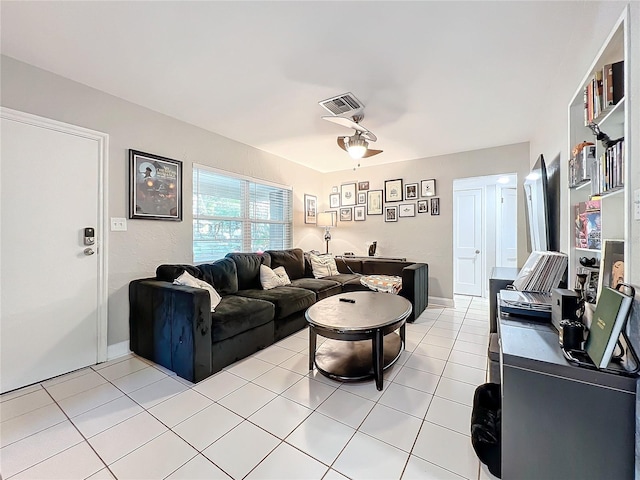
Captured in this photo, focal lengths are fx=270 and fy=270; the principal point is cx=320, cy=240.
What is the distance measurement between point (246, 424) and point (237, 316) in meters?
0.93

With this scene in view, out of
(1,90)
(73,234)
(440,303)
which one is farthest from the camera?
(440,303)

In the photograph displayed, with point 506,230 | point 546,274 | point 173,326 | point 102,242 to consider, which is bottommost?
point 173,326

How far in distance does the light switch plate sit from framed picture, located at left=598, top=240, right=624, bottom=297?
11.8 feet

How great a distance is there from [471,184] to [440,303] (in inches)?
94.4

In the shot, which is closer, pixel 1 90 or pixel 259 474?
pixel 259 474

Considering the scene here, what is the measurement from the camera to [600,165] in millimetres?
1456

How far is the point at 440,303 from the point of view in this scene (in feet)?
14.7

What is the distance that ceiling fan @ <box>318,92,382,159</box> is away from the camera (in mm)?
2562

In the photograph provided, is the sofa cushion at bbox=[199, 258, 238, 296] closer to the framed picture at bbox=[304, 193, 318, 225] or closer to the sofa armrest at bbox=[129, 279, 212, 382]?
the sofa armrest at bbox=[129, 279, 212, 382]

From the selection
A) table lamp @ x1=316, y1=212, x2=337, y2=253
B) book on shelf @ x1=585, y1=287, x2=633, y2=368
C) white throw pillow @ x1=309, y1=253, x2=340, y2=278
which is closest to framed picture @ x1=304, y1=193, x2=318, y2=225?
table lamp @ x1=316, y1=212, x2=337, y2=253

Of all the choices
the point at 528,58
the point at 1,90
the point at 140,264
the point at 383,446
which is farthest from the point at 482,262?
the point at 1,90

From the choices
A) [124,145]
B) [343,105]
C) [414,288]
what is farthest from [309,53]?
[414,288]

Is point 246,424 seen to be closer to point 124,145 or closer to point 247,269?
point 247,269

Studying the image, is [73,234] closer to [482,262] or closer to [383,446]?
[383,446]
